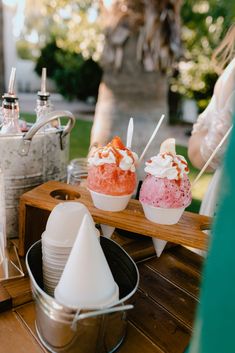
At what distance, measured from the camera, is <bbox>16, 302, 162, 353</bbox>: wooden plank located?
715 millimetres

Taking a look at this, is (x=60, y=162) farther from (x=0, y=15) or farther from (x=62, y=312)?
(x=0, y=15)

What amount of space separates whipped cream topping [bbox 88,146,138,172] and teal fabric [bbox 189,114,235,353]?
0.54m

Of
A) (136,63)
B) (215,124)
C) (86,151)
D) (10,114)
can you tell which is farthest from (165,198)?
(86,151)

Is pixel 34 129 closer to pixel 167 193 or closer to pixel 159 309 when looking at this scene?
pixel 167 193

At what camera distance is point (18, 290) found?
0.84 meters

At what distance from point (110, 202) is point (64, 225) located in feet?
0.59

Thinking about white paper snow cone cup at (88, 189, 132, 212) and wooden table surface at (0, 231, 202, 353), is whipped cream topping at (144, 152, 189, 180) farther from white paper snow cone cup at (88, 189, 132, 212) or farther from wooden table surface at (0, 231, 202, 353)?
wooden table surface at (0, 231, 202, 353)

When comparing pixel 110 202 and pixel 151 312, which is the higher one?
pixel 110 202

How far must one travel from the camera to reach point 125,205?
0.90 m

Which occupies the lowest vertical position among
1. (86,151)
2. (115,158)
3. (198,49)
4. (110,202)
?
(86,151)

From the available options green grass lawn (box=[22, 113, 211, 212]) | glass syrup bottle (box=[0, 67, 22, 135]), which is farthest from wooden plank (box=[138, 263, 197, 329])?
green grass lawn (box=[22, 113, 211, 212])

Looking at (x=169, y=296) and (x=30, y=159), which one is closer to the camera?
(x=169, y=296)

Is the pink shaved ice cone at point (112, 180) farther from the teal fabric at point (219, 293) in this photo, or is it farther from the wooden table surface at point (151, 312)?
the teal fabric at point (219, 293)

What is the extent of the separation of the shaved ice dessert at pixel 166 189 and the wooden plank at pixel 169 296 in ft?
0.72
